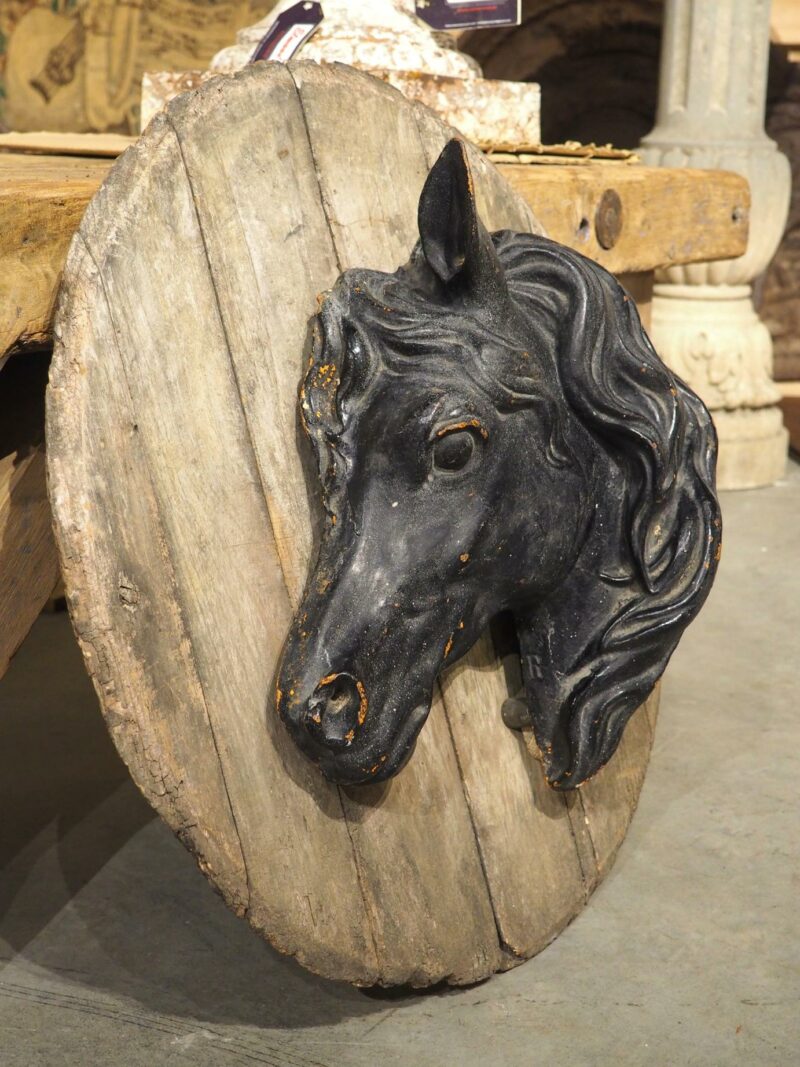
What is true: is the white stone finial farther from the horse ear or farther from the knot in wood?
the horse ear

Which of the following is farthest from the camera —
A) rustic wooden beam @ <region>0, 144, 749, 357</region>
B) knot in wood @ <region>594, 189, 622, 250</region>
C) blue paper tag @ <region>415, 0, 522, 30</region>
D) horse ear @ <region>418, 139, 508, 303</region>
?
blue paper tag @ <region>415, 0, 522, 30</region>

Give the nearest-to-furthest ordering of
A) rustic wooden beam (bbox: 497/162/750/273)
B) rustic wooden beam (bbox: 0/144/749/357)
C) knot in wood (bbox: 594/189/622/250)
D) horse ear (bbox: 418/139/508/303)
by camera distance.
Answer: horse ear (bbox: 418/139/508/303), rustic wooden beam (bbox: 0/144/749/357), rustic wooden beam (bbox: 497/162/750/273), knot in wood (bbox: 594/189/622/250)

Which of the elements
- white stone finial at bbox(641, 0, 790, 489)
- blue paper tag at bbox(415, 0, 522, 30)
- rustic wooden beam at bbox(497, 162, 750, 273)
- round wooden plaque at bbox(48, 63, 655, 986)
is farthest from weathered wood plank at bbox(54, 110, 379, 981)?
white stone finial at bbox(641, 0, 790, 489)

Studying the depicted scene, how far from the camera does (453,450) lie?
1.15m

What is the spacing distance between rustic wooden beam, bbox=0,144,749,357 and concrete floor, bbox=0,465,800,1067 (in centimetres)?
76

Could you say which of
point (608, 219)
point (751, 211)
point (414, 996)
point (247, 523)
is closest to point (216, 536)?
point (247, 523)

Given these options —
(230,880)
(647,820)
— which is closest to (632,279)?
(647,820)

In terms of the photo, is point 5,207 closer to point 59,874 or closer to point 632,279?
point 59,874

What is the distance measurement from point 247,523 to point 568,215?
2.68 feet

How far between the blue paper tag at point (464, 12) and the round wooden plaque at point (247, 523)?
81 centimetres

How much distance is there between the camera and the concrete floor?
138cm

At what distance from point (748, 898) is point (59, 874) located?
0.94 m

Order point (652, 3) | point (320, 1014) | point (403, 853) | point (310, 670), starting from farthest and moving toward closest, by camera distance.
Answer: point (652, 3), point (320, 1014), point (403, 853), point (310, 670)

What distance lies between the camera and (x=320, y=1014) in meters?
1.44
